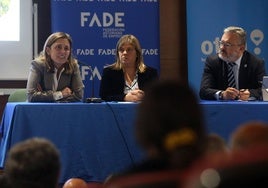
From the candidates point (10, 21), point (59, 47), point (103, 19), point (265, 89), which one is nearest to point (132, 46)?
point (59, 47)

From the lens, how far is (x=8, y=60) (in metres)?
4.66

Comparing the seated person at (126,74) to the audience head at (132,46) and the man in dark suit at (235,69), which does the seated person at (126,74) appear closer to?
the audience head at (132,46)

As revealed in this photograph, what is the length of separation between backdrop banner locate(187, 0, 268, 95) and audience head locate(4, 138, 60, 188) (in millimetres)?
3728

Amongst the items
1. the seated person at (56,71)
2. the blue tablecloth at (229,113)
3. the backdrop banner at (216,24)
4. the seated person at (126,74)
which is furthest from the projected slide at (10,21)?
the blue tablecloth at (229,113)

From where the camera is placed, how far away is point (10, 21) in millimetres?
4645

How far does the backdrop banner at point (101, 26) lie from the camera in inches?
180

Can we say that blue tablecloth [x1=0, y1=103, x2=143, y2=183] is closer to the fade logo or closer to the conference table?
the conference table

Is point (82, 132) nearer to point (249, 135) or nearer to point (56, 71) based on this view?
point (56, 71)

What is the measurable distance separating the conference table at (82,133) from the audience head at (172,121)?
83.2 inches

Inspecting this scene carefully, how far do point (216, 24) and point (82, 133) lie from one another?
2.48 m

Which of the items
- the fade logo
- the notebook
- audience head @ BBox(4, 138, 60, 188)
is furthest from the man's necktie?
audience head @ BBox(4, 138, 60, 188)

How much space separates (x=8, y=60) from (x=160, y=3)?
5.42 ft

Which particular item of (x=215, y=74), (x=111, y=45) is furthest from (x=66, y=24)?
(x=215, y=74)

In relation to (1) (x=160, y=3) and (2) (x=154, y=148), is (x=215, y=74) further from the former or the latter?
(2) (x=154, y=148)
